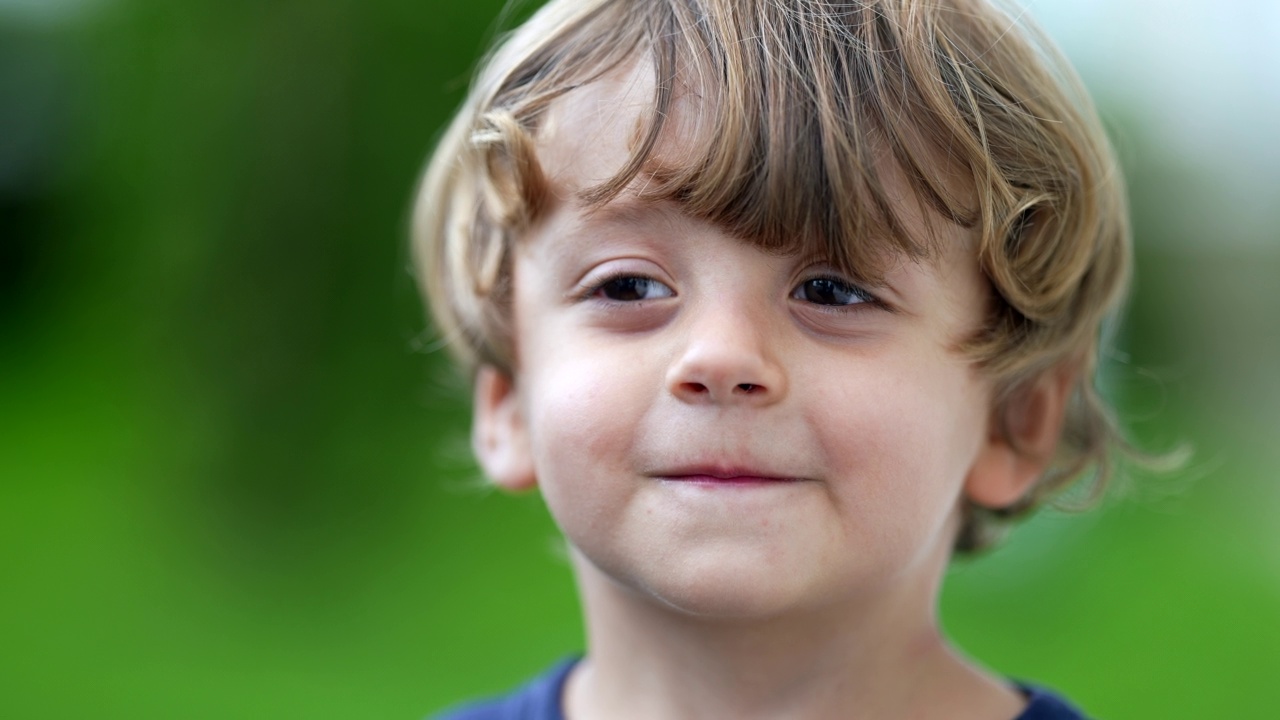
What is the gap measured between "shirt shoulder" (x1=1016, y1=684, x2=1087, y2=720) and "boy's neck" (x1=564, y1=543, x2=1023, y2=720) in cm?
2

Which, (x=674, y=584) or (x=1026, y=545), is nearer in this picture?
(x=674, y=584)

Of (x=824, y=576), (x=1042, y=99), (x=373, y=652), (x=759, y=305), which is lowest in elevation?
(x=373, y=652)

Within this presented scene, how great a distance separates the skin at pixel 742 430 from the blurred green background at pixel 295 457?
231 centimetres

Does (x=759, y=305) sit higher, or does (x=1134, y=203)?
(x=759, y=305)

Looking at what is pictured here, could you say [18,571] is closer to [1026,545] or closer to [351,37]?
[351,37]

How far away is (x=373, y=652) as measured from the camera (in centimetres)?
383

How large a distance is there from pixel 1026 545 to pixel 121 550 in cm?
325

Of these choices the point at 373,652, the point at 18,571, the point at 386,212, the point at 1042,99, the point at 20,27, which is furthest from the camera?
the point at 20,27

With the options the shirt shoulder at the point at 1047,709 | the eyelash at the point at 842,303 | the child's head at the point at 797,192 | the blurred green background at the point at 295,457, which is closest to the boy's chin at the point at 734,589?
the child's head at the point at 797,192

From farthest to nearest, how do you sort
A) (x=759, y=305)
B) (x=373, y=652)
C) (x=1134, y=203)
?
1. (x=1134, y=203)
2. (x=373, y=652)
3. (x=759, y=305)

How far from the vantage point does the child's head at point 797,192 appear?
1232mm

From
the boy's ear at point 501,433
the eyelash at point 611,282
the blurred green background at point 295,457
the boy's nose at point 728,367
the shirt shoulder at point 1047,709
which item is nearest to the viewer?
the boy's nose at point 728,367

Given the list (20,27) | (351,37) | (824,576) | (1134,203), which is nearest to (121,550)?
(351,37)

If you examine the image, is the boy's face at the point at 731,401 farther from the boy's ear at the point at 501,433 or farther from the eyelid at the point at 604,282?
the boy's ear at the point at 501,433
